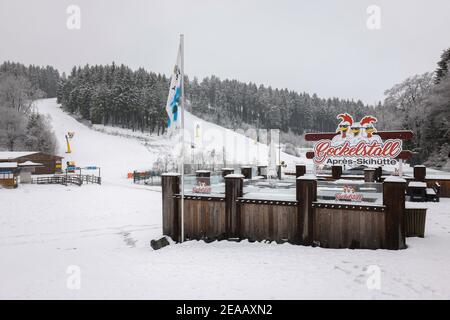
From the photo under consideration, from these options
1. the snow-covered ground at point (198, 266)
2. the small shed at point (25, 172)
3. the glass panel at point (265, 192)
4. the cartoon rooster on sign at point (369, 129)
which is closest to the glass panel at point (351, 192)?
the glass panel at point (265, 192)

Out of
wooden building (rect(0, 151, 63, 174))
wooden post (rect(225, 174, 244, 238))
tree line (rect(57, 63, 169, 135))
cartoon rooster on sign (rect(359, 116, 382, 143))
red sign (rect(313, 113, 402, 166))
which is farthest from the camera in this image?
tree line (rect(57, 63, 169, 135))

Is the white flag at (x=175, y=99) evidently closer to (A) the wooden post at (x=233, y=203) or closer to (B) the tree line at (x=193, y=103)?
(A) the wooden post at (x=233, y=203)

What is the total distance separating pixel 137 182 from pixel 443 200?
32.8 metres

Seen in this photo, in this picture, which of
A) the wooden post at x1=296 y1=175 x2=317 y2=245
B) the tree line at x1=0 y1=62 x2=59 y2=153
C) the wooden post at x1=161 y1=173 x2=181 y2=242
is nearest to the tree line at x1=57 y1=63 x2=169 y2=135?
the tree line at x1=0 y1=62 x2=59 y2=153

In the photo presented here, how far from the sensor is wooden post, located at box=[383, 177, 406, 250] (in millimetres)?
9445

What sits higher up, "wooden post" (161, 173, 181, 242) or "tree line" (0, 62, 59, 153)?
"tree line" (0, 62, 59, 153)

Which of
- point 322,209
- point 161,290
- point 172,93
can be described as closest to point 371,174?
point 322,209

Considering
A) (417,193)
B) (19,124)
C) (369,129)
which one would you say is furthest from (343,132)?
(19,124)

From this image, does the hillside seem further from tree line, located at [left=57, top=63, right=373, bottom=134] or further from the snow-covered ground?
the snow-covered ground

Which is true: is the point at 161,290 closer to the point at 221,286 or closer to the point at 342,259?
the point at 221,286

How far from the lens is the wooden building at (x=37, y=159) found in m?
44.0

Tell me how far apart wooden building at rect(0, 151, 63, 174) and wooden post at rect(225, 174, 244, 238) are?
39.6 meters

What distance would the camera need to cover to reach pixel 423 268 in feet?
25.8

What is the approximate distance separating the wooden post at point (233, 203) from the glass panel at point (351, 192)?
2928 mm
